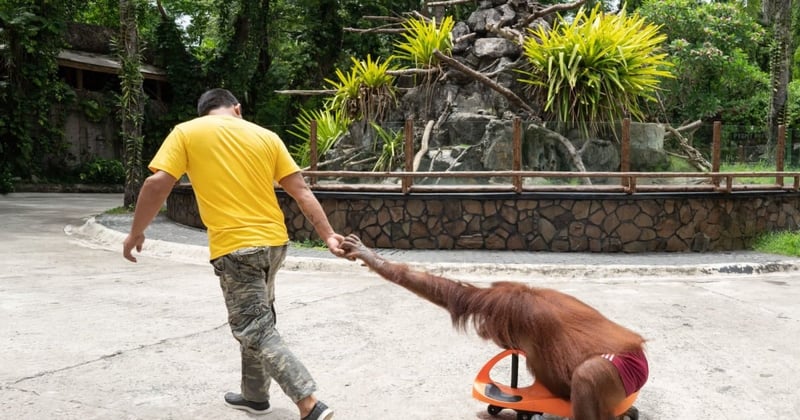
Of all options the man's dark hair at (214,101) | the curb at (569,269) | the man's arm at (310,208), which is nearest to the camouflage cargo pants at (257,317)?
the man's arm at (310,208)

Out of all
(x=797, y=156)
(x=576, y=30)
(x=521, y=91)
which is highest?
→ (x=576, y=30)

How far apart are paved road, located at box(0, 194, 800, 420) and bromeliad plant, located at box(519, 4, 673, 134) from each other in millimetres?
2544

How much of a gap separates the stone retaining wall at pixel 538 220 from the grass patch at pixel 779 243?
1.92 ft

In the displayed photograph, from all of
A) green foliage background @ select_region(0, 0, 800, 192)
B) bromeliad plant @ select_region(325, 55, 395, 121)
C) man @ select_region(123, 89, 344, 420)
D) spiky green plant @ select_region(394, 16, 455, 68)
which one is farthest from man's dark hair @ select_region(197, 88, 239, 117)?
green foliage background @ select_region(0, 0, 800, 192)

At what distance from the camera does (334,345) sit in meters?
5.04

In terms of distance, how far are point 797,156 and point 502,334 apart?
9.73m

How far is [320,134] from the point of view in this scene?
461 inches

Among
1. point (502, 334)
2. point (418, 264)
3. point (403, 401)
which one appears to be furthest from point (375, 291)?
point (502, 334)

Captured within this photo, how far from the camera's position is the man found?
327 cm

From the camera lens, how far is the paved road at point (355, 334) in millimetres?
3861

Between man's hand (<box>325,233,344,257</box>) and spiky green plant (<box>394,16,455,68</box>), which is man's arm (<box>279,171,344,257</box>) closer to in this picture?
man's hand (<box>325,233,344,257</box>)

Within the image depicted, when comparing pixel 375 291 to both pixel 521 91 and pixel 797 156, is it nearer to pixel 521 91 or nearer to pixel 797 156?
pixel 521 91

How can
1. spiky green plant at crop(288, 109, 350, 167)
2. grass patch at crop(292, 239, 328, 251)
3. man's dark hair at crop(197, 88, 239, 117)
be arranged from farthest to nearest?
spiky green plant at crop(288, 109, 350, 167) → grass patch at crop(292, 239, 328, 251) → man's dark hair at crop(197, 88, 239, 117)

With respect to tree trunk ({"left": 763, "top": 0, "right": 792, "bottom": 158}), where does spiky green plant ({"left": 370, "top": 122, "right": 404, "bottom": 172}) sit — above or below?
below
